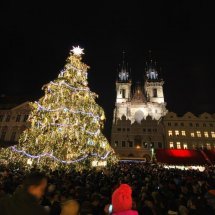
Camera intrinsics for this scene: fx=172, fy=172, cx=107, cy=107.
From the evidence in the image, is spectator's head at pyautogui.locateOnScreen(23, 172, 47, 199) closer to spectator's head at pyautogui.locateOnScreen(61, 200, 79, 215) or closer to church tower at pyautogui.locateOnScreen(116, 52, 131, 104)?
spectator's head at pyautogui.locateOnScreen(61, 200, 79, 215)

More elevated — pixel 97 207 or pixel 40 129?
pixel 40 129

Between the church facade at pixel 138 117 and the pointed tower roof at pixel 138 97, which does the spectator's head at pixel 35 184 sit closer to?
the church facade at pixel 138 117

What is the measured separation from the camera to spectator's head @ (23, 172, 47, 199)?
8.28 feet

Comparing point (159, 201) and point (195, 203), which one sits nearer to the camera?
point (195, 203)

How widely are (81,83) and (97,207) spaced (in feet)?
49.4

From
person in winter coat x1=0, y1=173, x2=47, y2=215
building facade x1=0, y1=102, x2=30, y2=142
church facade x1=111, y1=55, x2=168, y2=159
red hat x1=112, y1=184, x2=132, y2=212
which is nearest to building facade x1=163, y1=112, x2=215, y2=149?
church facade x1=111, y1=55, x2=168, y2=159

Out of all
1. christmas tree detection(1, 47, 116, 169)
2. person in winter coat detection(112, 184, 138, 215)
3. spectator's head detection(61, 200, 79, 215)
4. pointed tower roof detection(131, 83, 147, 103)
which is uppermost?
pointed tower roof detection(131, 83, 147, 103)

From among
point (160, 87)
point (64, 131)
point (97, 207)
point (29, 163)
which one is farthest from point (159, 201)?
point (160, 87)

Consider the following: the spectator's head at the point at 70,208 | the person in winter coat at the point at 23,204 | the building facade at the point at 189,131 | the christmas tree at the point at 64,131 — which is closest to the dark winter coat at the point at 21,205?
the person in winter coat at the point at 23,204

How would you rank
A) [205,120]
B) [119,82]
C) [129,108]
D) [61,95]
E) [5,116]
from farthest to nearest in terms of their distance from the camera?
[119,82], [129,108], [205,120], [5,116], [61,95]

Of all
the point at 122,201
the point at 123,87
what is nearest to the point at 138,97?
the point at 123,87

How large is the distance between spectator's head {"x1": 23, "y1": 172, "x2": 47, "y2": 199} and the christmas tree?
1285 cm

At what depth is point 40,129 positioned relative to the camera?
15984 millimetres

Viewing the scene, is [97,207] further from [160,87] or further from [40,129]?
[160,87]
